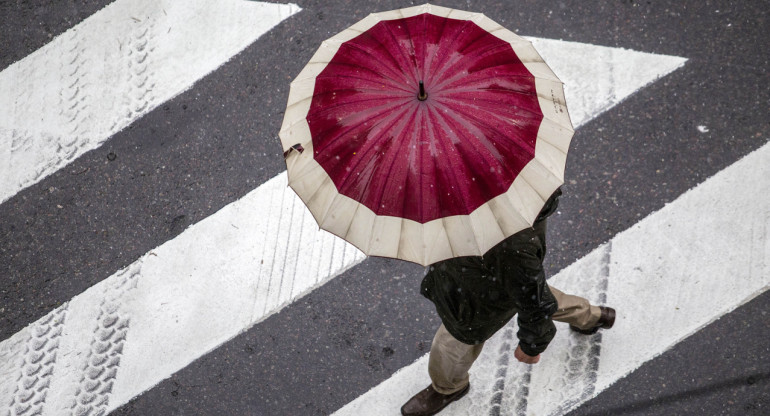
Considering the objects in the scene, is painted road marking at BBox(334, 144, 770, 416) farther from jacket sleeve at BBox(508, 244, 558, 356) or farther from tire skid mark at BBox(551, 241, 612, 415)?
jacket sleeve at BBox(508, 244, 558, 356)

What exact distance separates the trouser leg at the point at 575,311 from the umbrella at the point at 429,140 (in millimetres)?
1105

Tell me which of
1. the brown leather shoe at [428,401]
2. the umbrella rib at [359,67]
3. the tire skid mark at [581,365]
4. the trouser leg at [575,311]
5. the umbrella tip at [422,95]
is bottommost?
the tire skid mark at [581,365]

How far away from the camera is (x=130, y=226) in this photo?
13.9ft

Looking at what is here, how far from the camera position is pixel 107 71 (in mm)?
4500

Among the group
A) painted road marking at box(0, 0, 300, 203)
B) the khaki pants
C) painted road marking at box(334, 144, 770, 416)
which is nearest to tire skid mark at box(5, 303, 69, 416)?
painted road marking at box(0, 0, 300, 203)

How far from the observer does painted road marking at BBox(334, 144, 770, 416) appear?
3.77 m

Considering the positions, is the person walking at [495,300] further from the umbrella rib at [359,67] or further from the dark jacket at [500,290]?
the umbrella rib at [359,67]

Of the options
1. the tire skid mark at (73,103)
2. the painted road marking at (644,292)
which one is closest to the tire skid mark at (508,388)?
the painted road marking at (644,292)

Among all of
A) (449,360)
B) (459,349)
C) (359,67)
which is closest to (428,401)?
(449,360)

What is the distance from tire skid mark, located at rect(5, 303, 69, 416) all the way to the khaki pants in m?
2.33

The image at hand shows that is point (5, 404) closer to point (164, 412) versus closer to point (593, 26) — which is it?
point (164, 412)

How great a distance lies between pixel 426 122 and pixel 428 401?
1.99 metres

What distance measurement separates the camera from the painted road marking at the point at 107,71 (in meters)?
4.41

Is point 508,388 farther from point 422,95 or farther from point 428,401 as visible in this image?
point 422,95
